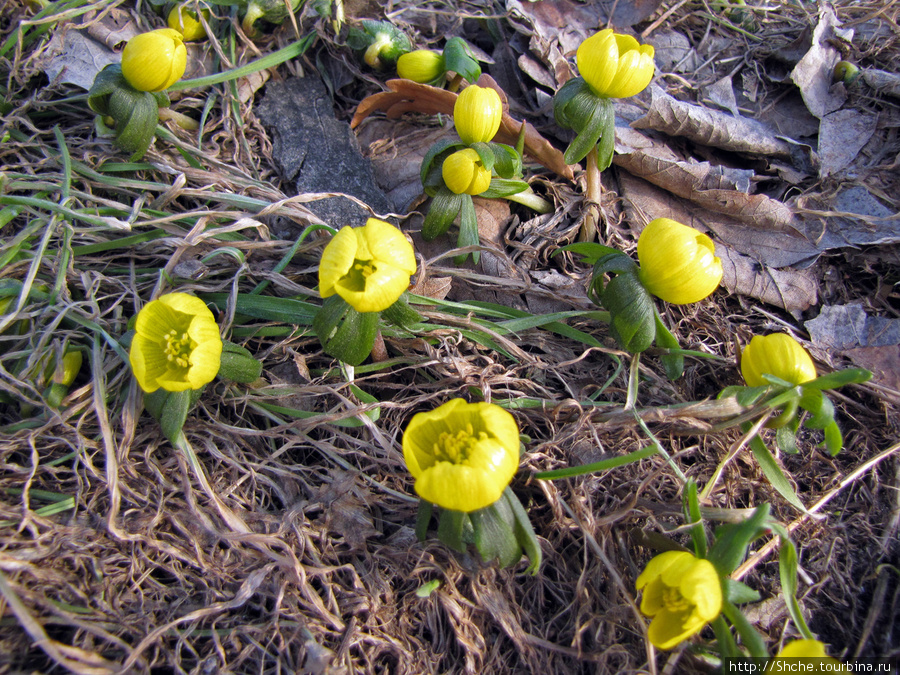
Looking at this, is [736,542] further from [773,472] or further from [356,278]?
[356,278]

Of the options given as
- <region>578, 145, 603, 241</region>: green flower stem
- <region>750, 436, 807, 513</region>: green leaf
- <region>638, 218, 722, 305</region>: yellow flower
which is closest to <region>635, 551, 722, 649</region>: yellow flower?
<region>750, 436, 807, 513</region>: green leaf

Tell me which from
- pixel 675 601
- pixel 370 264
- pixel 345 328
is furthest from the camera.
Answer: pixel 345 328

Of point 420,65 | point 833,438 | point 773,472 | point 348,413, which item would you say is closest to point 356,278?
point 348,413

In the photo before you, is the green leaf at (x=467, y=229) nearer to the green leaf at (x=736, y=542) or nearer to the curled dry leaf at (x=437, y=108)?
the curled dry leaf at (x=437, y=108)

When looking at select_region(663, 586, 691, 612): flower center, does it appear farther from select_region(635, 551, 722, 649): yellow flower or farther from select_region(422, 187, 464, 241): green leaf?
select_region(422, 187, 464, 241): green leaf

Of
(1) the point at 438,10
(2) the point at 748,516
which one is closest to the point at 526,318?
(2) the point at 748,516

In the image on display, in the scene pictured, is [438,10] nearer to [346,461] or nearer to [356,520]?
[346,461]
